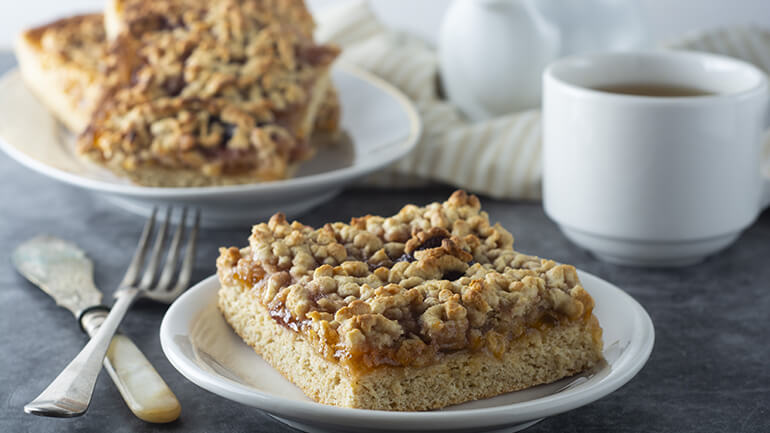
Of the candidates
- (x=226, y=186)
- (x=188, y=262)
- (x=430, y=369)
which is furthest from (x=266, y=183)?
(x=430, y=369)

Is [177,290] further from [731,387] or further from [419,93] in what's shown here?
[419,93]

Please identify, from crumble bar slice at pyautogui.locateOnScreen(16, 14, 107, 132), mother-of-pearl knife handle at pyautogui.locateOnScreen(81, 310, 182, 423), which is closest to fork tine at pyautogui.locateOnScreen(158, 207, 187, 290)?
mother-of-pearl knife handle at pyautogui.locateOnScreen(81, 310, 182, 423)

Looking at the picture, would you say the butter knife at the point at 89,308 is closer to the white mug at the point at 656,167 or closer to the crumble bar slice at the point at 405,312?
the crumble bar slice at the point at 405,312

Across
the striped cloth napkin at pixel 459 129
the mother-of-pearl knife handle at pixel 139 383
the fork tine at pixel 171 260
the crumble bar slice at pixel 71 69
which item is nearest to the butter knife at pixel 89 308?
the mother-of-pearl knife handle at pixel 139 383

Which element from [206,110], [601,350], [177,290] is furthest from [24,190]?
[601,350]

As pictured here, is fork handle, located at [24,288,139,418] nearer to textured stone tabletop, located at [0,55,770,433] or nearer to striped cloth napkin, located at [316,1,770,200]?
textured stone tabletop, located at [0,55,770,433]

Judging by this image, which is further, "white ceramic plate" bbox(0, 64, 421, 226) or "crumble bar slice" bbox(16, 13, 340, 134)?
"crumble bar slice" bbox(16, 13, 340, 134)

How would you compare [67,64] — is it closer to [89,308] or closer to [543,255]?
[89,308]
